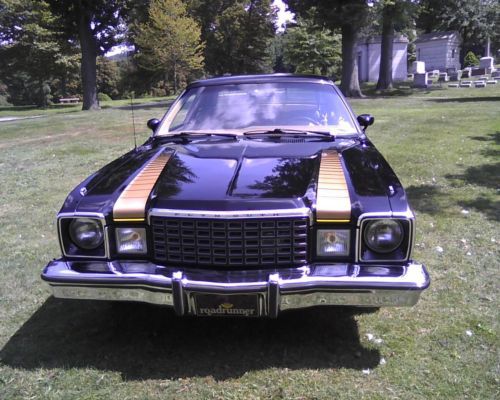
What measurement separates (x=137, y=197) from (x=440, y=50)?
53265 mm

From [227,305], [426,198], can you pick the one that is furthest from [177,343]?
[426,198]

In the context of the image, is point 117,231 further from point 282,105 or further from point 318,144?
point 282,105

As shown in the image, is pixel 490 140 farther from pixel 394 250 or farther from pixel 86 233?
pixel 86 233

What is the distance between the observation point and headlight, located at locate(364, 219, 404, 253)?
2.90 m

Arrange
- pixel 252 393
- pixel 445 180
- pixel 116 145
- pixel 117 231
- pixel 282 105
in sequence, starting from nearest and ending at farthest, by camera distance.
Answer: pixel 252 393 → pixel 117 231 → pixel 282 105 → pixel 445 180 → pixel 116 145

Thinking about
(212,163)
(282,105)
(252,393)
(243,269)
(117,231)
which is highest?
(282,105)

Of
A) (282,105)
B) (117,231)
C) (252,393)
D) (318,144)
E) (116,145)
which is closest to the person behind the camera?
(252,393)

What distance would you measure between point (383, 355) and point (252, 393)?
0.89 meters

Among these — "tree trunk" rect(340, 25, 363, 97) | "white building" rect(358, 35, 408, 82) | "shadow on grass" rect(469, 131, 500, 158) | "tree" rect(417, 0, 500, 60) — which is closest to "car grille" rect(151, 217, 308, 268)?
"shadow on grass" rect(469, 131, 500, 158)

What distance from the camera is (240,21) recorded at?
50500 millimetres

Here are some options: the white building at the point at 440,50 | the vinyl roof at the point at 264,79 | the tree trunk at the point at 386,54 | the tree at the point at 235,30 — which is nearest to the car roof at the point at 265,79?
the vinyl roof at the point at 264,79

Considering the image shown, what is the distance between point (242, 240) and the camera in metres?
2.83

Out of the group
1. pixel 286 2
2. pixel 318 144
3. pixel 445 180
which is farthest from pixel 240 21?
pixel 318 144

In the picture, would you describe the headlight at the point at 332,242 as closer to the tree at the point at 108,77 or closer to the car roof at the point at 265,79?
the car roof at the point at 265,79
